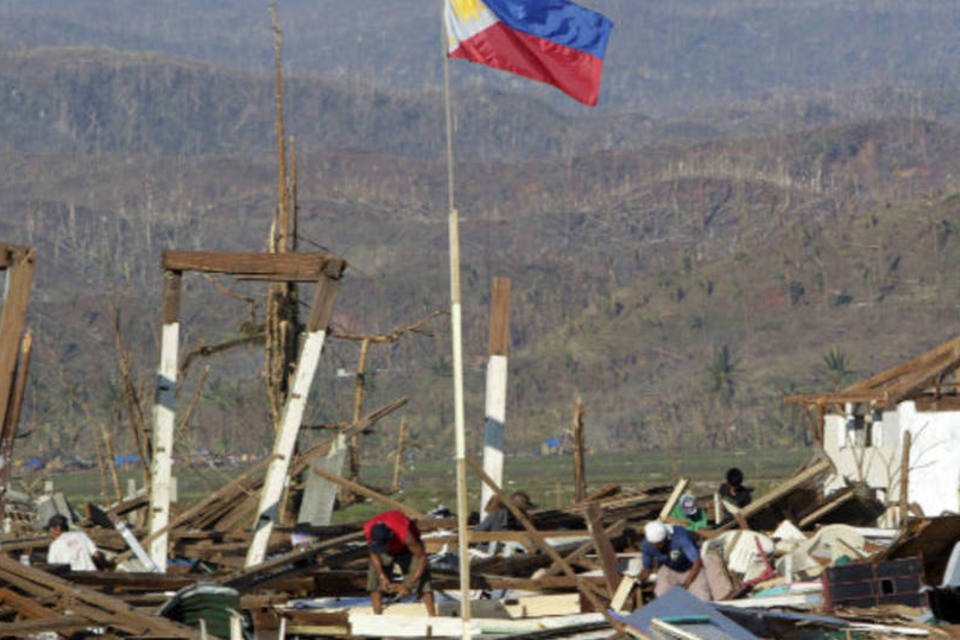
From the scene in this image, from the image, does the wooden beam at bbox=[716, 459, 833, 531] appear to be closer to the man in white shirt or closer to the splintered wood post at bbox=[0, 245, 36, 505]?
the man in white shirt

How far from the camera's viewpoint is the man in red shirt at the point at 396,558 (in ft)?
60.5

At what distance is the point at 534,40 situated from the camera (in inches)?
720

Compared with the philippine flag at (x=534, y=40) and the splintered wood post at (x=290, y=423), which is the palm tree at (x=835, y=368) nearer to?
the splintered wood post at (x=290, y=423)

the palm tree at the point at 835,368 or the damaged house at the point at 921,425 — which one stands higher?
the palm tree at the point at 835,368

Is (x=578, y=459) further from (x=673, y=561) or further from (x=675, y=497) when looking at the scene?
(x=673, y=561)

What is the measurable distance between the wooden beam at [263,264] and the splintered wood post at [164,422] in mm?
226

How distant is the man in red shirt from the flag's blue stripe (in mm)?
4405

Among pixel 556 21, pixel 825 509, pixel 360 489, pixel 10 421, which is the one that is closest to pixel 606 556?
pixel 360 489

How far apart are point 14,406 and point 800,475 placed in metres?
9.99

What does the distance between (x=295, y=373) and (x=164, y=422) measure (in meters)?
1.53

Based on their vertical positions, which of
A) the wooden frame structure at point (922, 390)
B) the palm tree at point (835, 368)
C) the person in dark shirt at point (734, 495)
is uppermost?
the palm tree at point (835, 368)

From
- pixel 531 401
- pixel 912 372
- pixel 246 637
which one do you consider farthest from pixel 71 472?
pixel 246 637

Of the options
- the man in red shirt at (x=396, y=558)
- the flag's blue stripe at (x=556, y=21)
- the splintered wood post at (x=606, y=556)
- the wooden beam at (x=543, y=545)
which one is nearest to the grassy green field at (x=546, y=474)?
the wooden beam at (x=543, y=545)

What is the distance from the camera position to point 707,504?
89.1 feet
